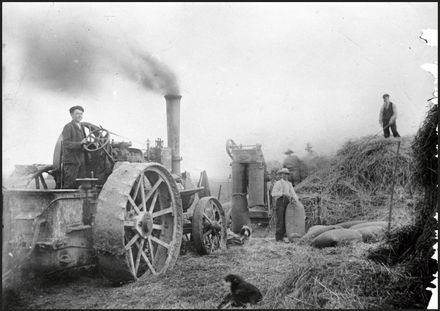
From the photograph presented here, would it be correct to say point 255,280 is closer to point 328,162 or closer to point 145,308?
point 145,308

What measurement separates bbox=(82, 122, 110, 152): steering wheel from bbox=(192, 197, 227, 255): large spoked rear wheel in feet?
6.06

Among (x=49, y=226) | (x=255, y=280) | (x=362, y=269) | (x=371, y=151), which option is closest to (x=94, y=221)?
(x=49, y=226)

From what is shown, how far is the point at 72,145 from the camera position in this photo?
5.34 meters

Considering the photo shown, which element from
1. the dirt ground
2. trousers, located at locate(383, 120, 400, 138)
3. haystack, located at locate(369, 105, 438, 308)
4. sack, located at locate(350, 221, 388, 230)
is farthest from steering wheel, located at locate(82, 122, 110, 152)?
trousers, located at locate(383, 120, 400, 138)

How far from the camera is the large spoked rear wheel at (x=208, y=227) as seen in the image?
255 inches

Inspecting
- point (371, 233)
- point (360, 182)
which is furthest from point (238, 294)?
point (360, 182)

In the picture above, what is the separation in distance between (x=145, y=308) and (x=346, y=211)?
592 cm

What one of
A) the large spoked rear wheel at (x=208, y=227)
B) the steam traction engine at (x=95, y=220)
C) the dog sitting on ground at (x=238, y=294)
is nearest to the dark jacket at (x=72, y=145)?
the steam traction engine at (x=95, y=220)

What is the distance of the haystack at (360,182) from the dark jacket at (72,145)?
548 centimetres

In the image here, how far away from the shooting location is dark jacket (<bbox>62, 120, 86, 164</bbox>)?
5.35 meters

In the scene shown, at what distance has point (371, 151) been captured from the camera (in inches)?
364

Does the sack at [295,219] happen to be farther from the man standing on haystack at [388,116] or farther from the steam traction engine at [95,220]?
the steam traction engine at [95,220]

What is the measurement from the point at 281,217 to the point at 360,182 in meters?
2.05

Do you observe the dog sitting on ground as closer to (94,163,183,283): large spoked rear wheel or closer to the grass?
the grass
